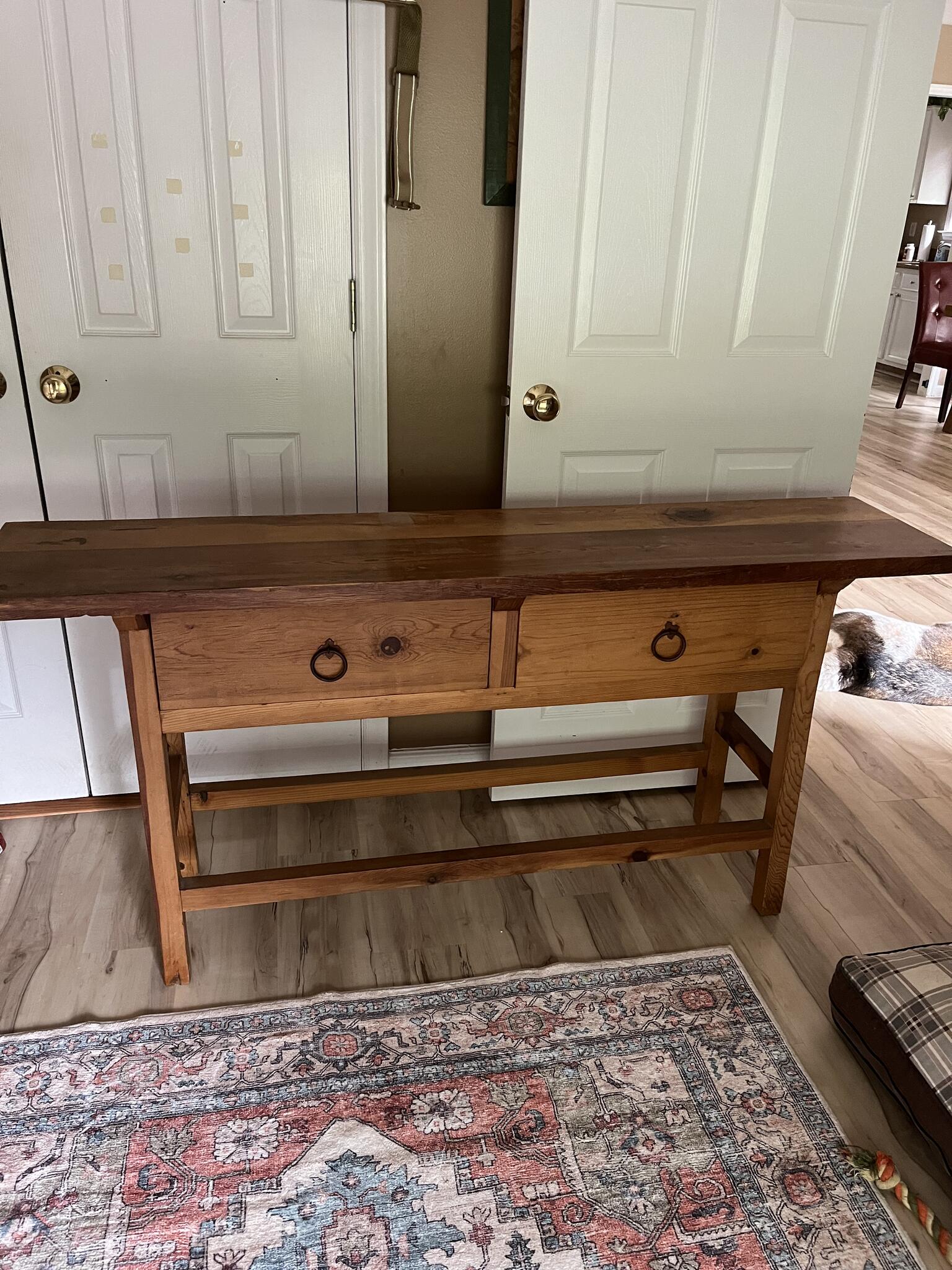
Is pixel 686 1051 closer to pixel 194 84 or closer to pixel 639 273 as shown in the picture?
pixel 639 273

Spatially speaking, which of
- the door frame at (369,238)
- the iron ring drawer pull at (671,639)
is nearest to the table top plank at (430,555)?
the iron ring drawer pull at (671,639)

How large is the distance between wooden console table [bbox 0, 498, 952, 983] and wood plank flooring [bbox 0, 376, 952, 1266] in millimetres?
145

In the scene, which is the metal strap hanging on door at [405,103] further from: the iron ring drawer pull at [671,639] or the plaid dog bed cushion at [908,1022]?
the plaid dog bed cushion at [908,1022]

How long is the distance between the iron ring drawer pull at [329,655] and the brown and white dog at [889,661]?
1.96 meters

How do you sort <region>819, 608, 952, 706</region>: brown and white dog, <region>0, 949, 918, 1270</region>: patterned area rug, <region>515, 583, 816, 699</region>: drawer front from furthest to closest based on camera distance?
<region>819, 608, 952, 706</region>: brown and white dog
<region>515, 583, 816, 699</region>: drawer front
<region>0, 949, 918, 1270</region>: patterned area rug

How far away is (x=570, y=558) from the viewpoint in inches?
66.7

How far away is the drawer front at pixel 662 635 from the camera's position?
171cm

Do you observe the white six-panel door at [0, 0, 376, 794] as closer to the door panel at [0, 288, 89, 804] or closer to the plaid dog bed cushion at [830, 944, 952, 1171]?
the door panel at [0, 288, 89, 804]

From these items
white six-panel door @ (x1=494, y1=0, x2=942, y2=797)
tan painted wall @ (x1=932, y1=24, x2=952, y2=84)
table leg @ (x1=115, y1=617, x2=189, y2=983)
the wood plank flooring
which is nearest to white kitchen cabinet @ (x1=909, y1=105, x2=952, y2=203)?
tan painted wall @ (x1=932, y1=24, x2=952, y2=84)

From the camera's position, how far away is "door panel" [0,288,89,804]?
2062 millimetres

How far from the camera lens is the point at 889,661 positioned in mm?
3275

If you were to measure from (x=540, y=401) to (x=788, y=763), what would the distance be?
940 mm

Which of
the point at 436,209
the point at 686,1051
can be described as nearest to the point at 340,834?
the point at 686,1051

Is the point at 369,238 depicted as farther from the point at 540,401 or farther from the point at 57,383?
the point at 57,383
